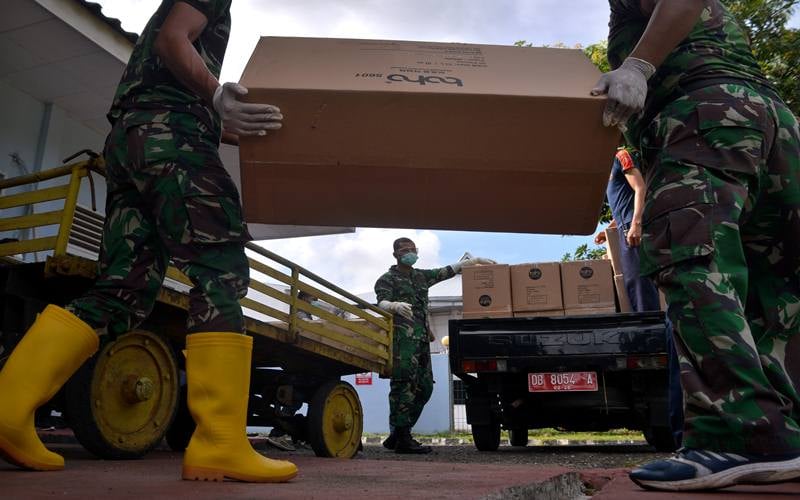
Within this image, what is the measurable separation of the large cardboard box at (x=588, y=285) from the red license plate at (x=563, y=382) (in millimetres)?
668

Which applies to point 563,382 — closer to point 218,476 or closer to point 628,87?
point 628,87

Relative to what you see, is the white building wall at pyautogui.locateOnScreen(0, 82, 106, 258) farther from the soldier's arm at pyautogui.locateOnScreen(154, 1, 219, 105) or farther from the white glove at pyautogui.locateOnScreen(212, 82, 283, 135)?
the white glove at pyautogui.locateOnScreen(212, 82, 283, 135)

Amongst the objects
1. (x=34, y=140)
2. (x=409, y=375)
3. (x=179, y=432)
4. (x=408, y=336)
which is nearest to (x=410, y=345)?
(x=408, y=336)

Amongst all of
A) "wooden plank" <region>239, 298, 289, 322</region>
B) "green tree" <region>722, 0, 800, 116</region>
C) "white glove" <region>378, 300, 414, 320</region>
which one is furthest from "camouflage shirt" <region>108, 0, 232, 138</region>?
"green tree" <region>722, 0, 800, 116</region>

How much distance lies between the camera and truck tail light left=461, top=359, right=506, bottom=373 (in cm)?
582

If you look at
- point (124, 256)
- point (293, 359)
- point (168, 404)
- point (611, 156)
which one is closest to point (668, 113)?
point (611, 156)

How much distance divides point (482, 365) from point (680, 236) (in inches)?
166

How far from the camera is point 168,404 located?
11.6 ft

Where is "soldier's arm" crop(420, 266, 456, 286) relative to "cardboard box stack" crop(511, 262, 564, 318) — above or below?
above

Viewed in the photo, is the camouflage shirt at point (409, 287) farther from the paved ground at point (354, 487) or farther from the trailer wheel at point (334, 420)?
the paved ground at point (354, 487)

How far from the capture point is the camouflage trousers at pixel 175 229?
2076 mm

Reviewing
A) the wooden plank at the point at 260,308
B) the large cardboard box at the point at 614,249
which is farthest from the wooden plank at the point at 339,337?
the large cardboard box at the point at 614,249

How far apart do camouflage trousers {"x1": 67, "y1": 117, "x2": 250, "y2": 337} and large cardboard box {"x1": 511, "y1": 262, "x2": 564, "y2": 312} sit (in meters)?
4.34

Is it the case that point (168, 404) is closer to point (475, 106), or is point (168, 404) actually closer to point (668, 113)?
point (475, 106)
